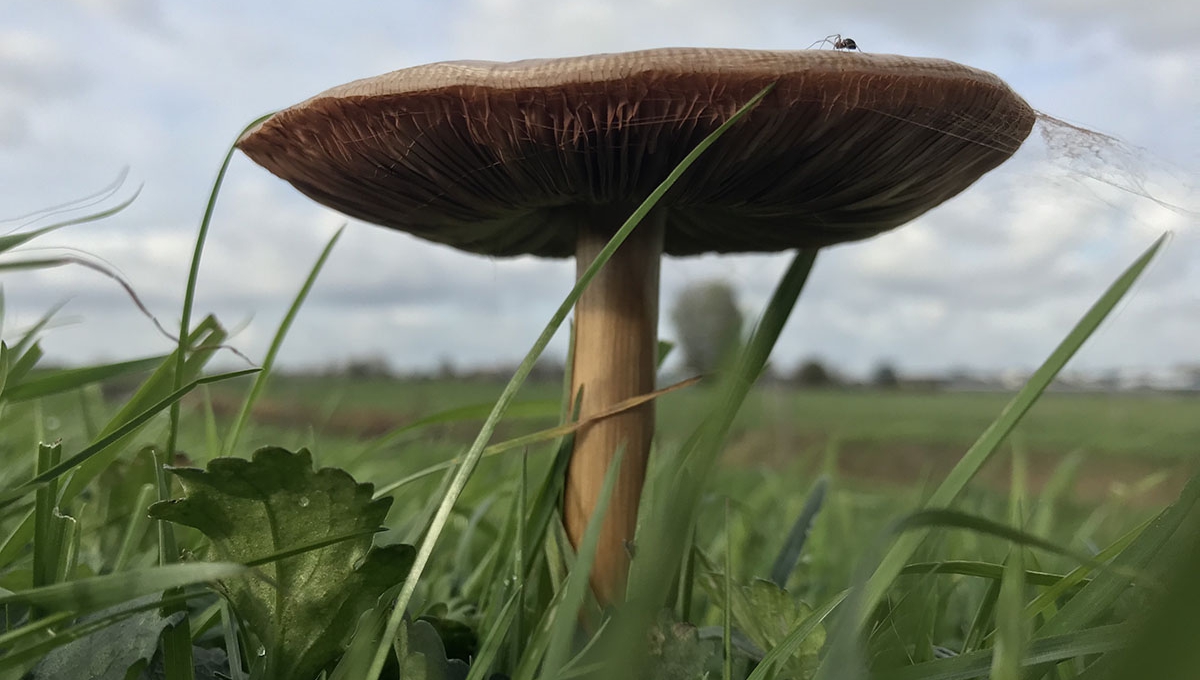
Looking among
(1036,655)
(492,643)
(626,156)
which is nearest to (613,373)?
(626,156)

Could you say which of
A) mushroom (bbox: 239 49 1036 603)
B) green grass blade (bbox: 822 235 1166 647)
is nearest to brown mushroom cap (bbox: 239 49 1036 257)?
mushroom (bbox: 239 49 1036 603)

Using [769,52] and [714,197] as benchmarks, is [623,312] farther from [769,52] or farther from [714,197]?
[769,52]

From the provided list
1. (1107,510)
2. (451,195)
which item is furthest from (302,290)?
(1107,510)

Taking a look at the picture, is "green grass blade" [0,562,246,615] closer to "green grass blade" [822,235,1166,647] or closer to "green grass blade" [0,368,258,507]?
"green grass blade" [0,368,258,507]

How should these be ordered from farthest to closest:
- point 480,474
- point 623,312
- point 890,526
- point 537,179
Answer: point 480,474, point 623,312, point 537,179, point 890,526

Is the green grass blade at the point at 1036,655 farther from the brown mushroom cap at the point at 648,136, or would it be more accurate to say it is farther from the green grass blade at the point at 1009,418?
the brown mushroom cap at the point at 648,136

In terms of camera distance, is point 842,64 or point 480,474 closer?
point 842,64

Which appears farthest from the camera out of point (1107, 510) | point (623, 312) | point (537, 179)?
point (1107, 510)
